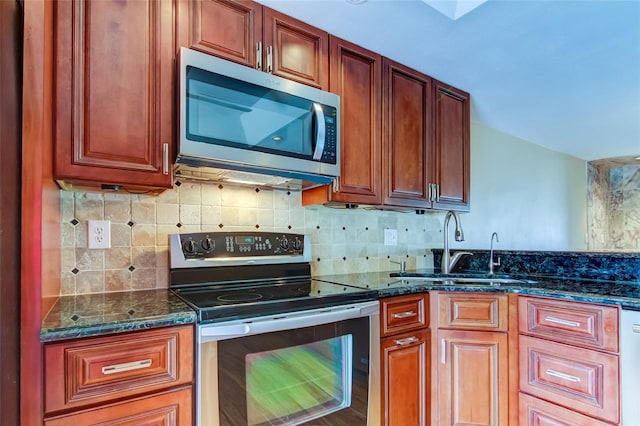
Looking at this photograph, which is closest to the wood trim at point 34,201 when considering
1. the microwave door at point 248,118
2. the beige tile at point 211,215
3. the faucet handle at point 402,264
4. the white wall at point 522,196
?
the microwave door at point 248,118

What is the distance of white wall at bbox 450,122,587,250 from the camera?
9.61 feet

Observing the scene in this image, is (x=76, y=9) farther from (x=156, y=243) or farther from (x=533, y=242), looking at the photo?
(x=533, y=242)

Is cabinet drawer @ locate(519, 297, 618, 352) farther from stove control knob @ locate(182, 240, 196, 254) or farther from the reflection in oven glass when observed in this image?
stove control knob @ locate(182, 240, 196, 254)

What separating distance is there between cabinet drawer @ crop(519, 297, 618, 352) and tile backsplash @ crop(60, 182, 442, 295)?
0.94 meters

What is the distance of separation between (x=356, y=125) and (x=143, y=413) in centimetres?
156

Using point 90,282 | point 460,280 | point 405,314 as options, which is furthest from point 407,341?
point 90,282

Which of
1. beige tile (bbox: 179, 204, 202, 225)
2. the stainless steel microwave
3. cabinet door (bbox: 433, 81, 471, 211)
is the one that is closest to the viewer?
the stainless steel microwave

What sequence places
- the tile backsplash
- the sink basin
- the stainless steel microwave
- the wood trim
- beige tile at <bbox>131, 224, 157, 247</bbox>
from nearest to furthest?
the wood trim
the stainless steel microwave
the tile backsplash
beige tile at <bbox>131, 224, 157, 247</bbox>
the sink basin

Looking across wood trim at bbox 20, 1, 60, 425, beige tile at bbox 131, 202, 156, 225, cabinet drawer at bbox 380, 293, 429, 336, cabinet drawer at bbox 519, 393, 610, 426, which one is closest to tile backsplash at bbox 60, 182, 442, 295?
beige tile at bbox 131, 202, 156, 225

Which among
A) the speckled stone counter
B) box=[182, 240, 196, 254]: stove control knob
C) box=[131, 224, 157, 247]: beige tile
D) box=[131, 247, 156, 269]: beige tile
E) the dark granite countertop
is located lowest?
the dark granite countertop

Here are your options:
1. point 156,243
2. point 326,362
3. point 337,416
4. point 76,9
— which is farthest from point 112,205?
point 337,416

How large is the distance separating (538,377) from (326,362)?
99 cm

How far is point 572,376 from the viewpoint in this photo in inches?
56.7

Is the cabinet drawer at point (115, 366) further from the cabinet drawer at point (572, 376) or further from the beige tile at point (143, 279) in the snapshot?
the cabinet drawer at point (572, 376)
